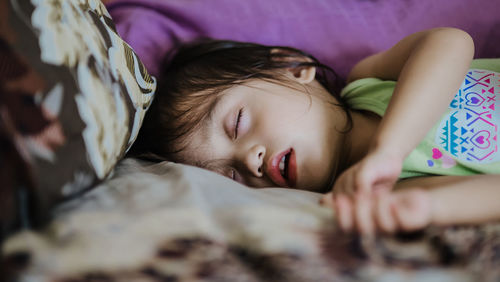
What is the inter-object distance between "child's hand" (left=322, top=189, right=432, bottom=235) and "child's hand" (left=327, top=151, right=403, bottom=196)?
58 mm

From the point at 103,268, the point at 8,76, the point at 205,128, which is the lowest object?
the point at 205,128

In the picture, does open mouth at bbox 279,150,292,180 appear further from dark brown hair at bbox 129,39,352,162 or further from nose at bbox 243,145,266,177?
dark brown hair at bbox 129,39,352,162

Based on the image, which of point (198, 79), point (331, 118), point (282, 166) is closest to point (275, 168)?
point (282, 166)

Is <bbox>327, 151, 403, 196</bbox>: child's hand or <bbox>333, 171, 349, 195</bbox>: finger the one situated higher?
<bbox>327, 151, 403, 196</bbox>: child's hand

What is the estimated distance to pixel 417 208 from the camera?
47 centimetres

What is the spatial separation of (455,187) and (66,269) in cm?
50

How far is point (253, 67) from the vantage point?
3.16 feet

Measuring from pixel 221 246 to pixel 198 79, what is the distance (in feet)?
1.84

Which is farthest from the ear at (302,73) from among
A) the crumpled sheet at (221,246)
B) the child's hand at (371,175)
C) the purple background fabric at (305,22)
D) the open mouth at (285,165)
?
the crumpled sheet at (221,246)

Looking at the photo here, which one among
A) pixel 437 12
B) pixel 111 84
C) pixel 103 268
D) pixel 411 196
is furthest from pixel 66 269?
pixel 437 12

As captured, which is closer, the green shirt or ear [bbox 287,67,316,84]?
the green shirt

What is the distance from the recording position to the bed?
401 millimetres

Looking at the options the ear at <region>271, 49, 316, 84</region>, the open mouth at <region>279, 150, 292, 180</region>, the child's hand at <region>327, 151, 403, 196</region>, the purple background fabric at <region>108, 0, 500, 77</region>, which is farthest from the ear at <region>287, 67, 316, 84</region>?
the child's hand at <region>327, 151, 403, 196</region>

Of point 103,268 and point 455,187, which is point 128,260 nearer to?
point 103,268
